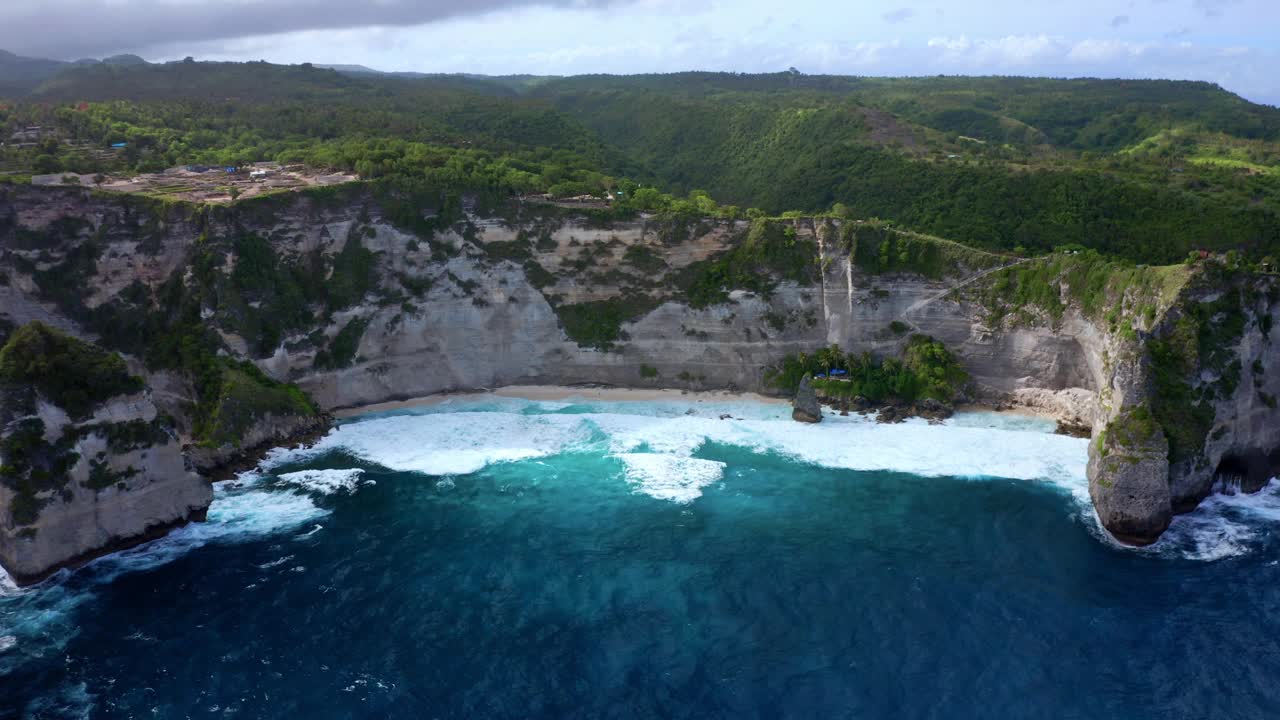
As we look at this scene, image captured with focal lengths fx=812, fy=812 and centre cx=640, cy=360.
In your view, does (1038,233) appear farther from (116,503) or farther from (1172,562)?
(116,503)

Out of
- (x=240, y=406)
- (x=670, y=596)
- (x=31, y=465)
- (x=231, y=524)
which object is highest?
(x=31, y=465)

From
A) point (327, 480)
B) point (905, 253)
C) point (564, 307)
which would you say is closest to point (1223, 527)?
point (905, 253)

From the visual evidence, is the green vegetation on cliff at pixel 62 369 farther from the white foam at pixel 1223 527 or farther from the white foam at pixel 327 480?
the white foam at pixel 1223 527

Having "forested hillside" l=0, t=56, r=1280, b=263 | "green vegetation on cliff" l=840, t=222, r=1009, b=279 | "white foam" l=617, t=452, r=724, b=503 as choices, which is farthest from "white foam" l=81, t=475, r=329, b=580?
"green vegetation on cliff" l=840, t=222, r=1009, b=279

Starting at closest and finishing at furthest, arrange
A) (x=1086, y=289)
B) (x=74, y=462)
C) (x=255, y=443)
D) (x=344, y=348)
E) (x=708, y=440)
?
(x=74, y=462), (x=1086, y=289), (x=255, y=443), (x=708, y=440), (x=344, y=348)

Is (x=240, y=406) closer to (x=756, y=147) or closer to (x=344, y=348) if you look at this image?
(x=344, y=348)

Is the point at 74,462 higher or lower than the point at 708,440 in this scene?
higher
